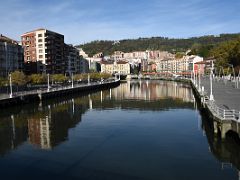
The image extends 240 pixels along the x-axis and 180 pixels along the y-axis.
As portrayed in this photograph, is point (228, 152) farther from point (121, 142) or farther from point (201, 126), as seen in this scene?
point (201, 126)

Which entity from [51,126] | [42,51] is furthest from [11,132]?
[42,51]

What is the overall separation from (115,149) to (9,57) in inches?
3599

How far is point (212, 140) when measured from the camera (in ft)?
94.2

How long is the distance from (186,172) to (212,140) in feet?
28.6

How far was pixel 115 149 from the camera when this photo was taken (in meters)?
27.1

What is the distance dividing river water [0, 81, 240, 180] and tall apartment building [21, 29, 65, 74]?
84687 millimetres

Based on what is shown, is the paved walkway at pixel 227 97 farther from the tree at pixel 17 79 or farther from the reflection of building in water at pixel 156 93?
the tree at pixel 17 79

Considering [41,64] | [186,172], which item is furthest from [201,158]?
[41,64]

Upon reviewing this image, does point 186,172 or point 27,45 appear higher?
point 27,45

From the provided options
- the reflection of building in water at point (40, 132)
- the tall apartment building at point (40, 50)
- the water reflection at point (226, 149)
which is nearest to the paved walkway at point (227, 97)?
the water reflection at point (226, 149)

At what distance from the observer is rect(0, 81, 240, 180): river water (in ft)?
69.2

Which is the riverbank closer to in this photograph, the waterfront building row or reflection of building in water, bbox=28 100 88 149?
reflection of building in water, bbox=28 100 88 149

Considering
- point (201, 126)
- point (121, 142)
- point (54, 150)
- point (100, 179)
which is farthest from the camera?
point (201, 126)

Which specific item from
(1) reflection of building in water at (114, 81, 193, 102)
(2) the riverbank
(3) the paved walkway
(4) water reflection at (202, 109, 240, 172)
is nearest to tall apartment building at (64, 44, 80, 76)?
(1) reflection of building in water at (114, 81, 193, 102)
